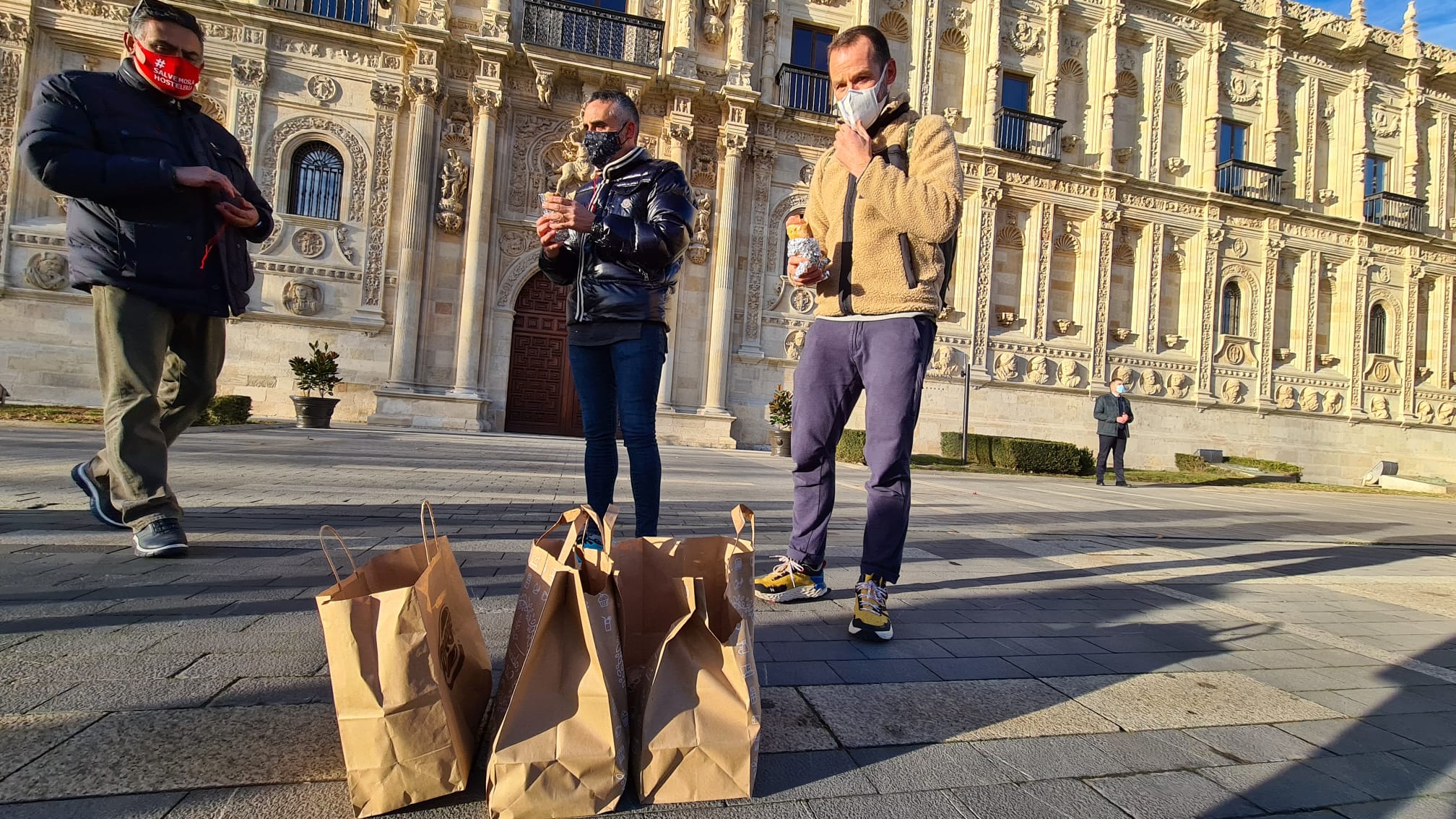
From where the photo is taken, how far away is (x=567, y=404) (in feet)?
53.4

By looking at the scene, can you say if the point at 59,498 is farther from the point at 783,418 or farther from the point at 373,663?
the point at 783,418

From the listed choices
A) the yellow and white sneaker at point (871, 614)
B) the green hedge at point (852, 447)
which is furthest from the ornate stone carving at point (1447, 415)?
the yellow and white sneaker at point (871, 614)

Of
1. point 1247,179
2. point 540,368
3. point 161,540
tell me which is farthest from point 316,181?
point 1247,179

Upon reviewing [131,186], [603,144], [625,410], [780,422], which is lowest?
[625,410]

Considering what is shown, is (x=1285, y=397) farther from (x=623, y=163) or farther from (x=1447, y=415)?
(x=623, y=163)

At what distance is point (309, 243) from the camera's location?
14.7 meters

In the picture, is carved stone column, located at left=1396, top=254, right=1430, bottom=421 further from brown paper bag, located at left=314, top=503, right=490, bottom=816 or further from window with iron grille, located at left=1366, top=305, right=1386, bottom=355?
brown paper bag, located at left=314, top=503, right=490, bottom=816

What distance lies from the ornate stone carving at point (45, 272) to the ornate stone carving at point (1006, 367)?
22.3 m

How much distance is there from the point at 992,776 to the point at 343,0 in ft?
65.5

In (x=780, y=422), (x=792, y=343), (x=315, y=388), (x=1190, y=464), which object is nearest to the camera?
(x=315, y=388)

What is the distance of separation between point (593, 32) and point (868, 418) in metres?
17.0

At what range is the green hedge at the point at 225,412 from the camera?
1024 cm

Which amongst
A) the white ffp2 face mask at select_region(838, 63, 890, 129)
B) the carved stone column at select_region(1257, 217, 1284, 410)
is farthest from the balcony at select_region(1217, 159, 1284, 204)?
the white ffp2 face mask at select_region(838, 63, 890, 129)

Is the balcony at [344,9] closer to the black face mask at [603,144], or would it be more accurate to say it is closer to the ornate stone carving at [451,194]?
the ornate stone carving at [451,194]
